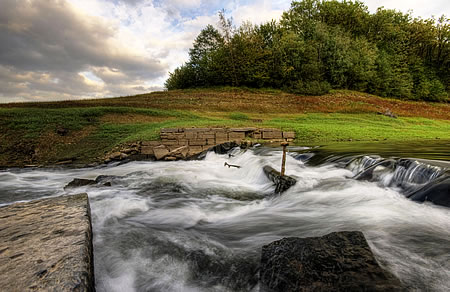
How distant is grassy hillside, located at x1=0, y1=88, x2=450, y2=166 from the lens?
11.7 meters

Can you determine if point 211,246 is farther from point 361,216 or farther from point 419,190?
point 419,190

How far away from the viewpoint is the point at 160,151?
1066cm

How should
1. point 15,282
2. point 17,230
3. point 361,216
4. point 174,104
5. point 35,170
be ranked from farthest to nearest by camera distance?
point 174,104, point 35,170, point 361,216, point 17,230, point 15,282

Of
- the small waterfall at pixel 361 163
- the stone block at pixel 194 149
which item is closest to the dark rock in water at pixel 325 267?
the small waterfall at pixel 361 163

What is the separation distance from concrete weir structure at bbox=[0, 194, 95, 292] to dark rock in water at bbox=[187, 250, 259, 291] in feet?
3.27

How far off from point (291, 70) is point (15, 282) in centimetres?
3402

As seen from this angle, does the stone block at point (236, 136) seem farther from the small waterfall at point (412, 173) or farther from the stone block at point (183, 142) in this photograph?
the small waterfall at point (412, 173)

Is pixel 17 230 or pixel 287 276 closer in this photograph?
pixel 287 276

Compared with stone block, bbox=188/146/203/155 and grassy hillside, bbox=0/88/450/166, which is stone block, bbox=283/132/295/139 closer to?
grassy hillside, bbox=0/88/450/166

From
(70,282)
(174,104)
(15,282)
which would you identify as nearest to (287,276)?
(70,282)

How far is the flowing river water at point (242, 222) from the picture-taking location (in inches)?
88.9

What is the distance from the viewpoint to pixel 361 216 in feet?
10.4

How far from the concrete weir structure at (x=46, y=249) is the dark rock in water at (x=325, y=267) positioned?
1.43 metres

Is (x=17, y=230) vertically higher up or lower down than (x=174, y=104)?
lower down
